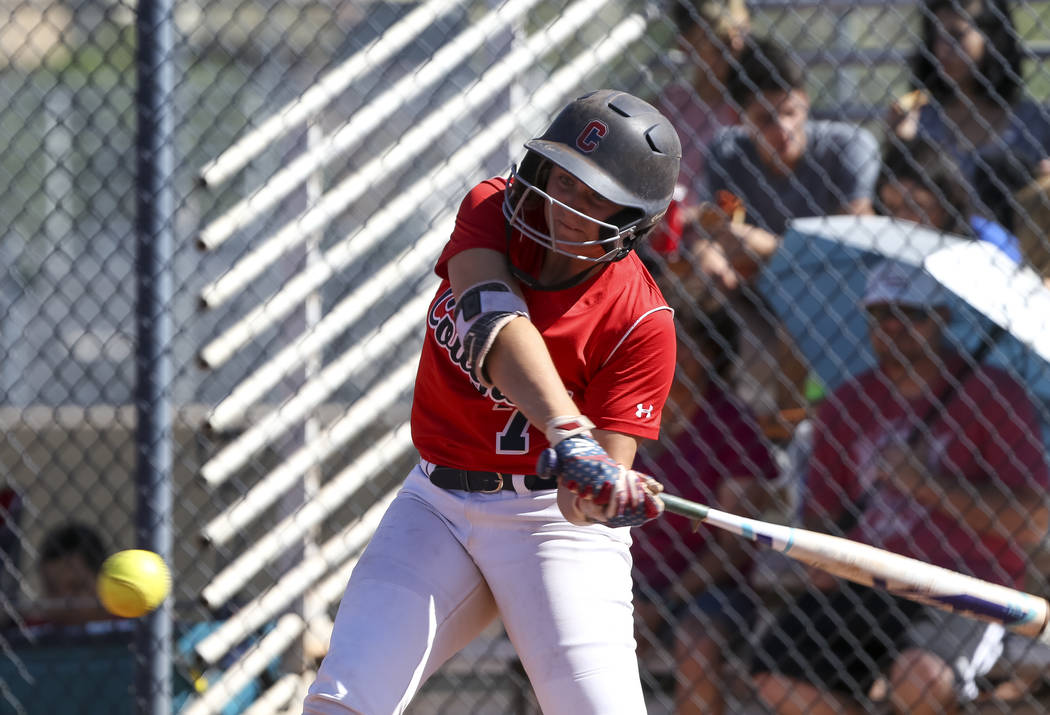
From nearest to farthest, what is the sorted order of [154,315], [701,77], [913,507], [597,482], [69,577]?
[597,482]
[154,315]
[913,507]
[701,77]
[69,577]

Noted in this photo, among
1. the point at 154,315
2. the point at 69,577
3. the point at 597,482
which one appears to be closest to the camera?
the point at 597,482

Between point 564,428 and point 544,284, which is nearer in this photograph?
point 564,428

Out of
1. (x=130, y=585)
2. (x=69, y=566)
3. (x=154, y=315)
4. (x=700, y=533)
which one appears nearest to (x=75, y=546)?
(x=69, y=566)

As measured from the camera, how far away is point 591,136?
2.33m

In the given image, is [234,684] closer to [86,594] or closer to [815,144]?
[86,594]

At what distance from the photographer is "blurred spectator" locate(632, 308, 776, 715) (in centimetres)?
365

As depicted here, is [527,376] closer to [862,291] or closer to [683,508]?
[683,508]

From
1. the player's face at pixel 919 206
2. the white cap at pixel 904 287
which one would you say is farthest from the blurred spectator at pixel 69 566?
the player's face at pixel 919 206

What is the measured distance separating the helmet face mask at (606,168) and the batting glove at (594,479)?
387mm

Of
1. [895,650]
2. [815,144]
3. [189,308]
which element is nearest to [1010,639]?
[895,650]

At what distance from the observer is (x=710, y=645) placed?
3.65 metres

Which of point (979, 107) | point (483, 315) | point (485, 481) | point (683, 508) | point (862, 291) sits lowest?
point (862, 291)

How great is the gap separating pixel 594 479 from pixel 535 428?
0.36m

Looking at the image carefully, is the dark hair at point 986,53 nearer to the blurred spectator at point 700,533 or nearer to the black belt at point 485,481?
the blurred spectator at point 700,533
